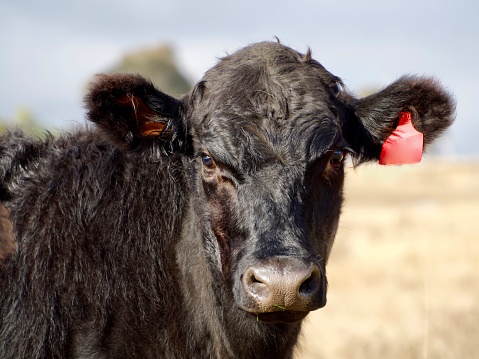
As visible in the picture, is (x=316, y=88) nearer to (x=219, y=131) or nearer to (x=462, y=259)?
(x=219, y=131)

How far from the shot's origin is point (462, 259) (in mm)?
19281

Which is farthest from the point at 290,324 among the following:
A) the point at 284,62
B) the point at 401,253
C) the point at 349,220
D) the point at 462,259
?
the point at 349,220

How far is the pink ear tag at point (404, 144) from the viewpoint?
6652mm

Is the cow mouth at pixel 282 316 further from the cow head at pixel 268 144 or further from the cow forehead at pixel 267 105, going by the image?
the cow forehead at pixel 267 105

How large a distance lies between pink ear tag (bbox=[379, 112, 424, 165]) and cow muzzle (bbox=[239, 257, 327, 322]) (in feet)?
5.45

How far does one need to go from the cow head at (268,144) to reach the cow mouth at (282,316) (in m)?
0.01

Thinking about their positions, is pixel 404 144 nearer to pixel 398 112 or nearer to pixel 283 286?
pixel 398 112

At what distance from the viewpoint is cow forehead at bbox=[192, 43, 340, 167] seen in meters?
5.85

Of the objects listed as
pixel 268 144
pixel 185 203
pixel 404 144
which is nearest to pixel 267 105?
pixel 268 144

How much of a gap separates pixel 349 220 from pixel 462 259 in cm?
1371

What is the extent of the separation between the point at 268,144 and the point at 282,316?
1.13m

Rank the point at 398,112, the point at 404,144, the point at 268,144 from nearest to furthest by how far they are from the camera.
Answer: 1. the point at 268,144
2. the point at 398,112
3. the point at 404,144

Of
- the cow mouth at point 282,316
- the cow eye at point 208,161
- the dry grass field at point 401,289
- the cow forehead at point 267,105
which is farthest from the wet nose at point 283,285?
the dry grass field at point 401,289

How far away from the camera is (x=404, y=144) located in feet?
21.9
